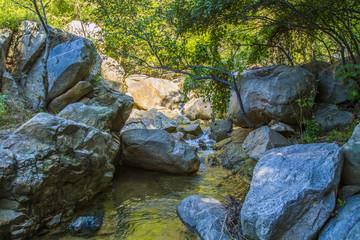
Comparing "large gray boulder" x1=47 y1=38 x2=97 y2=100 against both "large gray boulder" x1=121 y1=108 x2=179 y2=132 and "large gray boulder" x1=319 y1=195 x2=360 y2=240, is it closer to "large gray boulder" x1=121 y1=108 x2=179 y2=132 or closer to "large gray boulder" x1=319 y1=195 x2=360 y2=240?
"large gray boulder" x1=121 y1=108 x2=179 y2=132

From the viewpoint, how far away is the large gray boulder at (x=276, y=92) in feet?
23.1

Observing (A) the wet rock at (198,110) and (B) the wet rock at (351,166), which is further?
(A) the wet rock at (198,110)

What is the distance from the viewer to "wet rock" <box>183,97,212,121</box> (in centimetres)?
1580

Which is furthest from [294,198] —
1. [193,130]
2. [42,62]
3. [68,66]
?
[193,130]

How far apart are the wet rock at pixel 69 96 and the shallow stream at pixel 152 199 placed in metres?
2.52

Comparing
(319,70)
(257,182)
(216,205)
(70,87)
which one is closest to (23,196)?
(216,205)

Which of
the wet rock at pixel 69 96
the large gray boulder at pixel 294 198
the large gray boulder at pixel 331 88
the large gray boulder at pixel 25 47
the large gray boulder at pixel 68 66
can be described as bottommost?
the large gray boulder at pixel 294 198

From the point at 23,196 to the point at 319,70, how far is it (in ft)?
30.2

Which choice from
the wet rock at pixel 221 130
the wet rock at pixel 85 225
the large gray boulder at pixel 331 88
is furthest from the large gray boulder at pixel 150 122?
the wet rock at pixel 85 225

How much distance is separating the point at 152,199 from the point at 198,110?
11498 mm

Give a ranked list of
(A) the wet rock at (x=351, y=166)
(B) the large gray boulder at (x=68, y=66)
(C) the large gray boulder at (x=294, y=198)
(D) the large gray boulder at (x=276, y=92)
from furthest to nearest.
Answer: (D) the large gray boulder at (x=276, y=92) < (B) the large gray boulder at (x=68, y=66) < (A) the wet rock at (x=351, y=166) < (C) the large gray boulder at (x=294, y=198)

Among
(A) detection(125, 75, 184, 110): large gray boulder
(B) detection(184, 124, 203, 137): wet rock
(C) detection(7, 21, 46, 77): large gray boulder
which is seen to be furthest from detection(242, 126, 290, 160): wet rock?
(A) detection(125, 75, 184, 110): large gray boulder

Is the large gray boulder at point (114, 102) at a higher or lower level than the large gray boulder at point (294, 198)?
higher

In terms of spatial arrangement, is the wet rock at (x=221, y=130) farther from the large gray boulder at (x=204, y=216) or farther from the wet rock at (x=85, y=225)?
the wet rock at (x=85, y=225)
